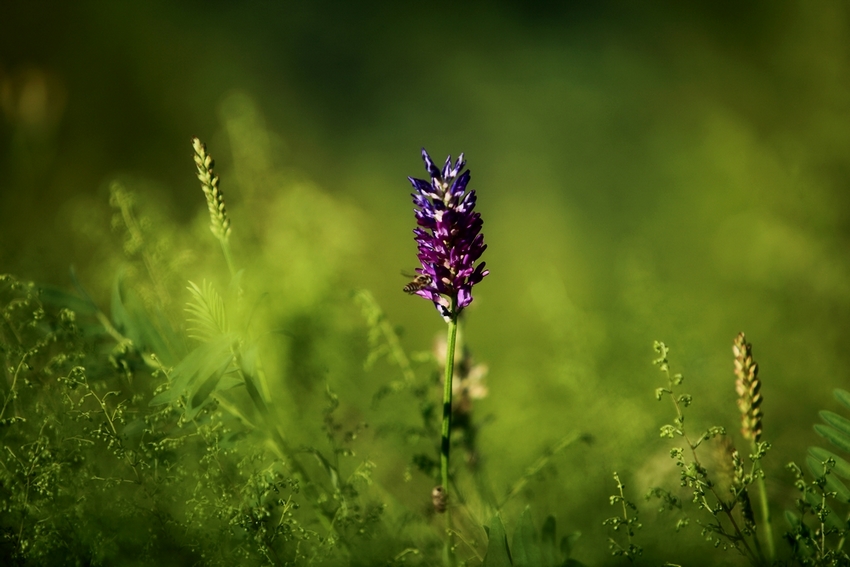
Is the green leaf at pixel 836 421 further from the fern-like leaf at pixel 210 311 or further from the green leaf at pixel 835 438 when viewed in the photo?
the fern-like leaf at pixel 210 311

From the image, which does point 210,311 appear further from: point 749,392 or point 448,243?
point 749,392

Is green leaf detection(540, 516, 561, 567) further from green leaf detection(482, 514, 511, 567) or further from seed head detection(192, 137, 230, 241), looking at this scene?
seed head detection(192, 137, 230, 241)

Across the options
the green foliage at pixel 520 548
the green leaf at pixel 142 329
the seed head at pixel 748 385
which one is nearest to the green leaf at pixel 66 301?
the green leaf at pixel 142 329

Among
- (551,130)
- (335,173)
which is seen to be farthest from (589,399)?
(551,130)

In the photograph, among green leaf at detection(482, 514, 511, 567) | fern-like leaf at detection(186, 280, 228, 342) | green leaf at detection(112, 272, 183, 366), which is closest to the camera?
green leaf at detection(482, 514, 511, 567)

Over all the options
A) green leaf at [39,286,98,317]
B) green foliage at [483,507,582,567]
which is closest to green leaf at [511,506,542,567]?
green foliage at [483,507,582,567]

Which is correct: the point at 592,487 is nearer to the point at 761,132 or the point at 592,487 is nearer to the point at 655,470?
the point at 655,470

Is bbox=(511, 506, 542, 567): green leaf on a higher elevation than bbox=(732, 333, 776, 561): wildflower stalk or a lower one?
lower

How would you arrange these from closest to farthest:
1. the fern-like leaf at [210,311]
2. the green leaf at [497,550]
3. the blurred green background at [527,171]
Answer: the green leaf at [497,550] < the fern-like leaf at [210,311] < the blurred green background at [527,171]
